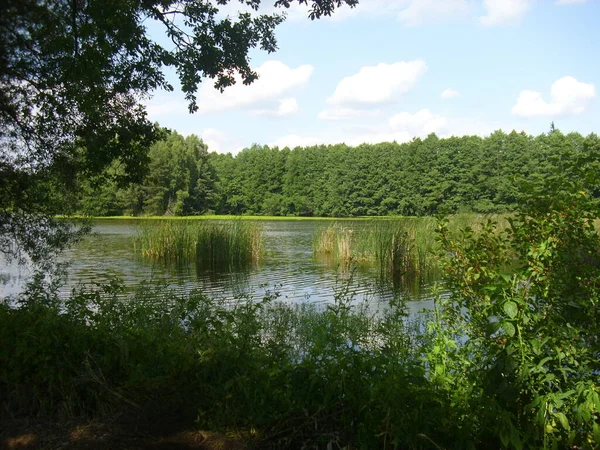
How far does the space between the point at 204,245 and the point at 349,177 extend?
51.3m

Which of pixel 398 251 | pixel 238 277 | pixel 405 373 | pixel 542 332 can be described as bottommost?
pixel 238 277

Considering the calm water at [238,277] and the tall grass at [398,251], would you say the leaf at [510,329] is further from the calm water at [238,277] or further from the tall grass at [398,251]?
the tall grass at [398,251]

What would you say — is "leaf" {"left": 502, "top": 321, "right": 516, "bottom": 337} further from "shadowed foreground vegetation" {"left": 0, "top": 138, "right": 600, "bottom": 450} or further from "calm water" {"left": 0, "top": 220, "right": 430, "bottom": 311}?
"calm water" {"left": 0, "top": 220, "right": 430, "bottom": 311}

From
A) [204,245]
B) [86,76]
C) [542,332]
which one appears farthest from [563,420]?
[204,245]

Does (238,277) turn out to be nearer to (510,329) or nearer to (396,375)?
(396,375)

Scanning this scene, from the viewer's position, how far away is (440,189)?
58812 mm

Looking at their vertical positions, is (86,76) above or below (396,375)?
above

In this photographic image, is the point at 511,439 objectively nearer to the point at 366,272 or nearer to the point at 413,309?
the point at 413,309

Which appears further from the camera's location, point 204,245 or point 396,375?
point 204,245

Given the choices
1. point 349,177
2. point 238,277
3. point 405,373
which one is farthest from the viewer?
point 349,177

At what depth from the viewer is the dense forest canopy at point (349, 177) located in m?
53.2

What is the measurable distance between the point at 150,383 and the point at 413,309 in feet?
22.9

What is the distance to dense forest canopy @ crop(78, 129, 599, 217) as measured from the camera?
53188 mm

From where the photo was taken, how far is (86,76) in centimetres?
555
